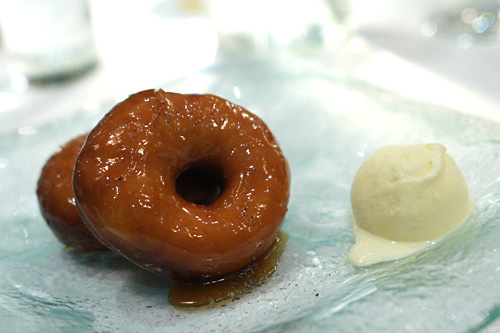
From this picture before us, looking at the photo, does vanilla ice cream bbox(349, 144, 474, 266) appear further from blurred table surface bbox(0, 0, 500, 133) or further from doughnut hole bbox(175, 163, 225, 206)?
blurred table surface bbox(0, 0, 500, 133)

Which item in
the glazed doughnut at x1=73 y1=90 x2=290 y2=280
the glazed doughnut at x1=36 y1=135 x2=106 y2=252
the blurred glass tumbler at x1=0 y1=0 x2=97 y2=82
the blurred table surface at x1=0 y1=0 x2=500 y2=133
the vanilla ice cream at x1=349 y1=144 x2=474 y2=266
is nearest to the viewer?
the glazed doughnut at x1=73 y1=90 x2=290 y2=280

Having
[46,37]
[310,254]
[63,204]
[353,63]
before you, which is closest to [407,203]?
[310,254]

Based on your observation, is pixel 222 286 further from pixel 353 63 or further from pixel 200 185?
pixel 353 63

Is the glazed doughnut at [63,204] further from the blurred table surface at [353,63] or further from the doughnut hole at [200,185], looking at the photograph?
the blurred table surface at [353,63]

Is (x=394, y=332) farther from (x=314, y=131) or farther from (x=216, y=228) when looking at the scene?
(x=314, y=131)

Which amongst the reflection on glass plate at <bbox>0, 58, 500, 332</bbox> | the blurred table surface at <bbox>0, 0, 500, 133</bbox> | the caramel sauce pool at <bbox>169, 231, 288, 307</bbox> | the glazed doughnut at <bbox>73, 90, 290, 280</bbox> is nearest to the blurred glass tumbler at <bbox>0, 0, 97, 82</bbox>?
the blurred table surface at <bbox>0, 0, 500, 133</bbox>

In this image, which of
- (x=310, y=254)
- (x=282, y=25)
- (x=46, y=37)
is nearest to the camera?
(x=310, y=254)

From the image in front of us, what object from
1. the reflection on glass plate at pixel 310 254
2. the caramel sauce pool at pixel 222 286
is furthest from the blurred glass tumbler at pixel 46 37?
the caramel sauce pool at pixel 222 286
